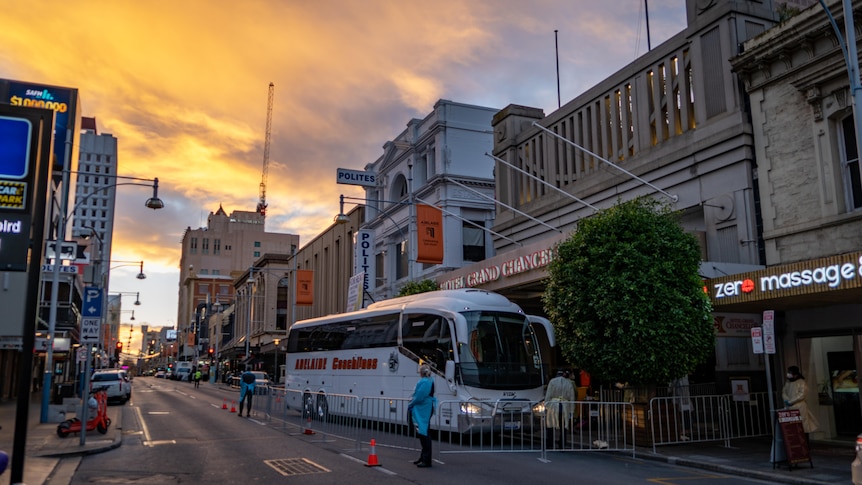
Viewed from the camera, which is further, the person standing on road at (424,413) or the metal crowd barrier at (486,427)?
the metal crowd barrier at (486,427)

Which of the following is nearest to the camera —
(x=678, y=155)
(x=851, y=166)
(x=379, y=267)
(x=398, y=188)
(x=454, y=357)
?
(x=851, y=166)

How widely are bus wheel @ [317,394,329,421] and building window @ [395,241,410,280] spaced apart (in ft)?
62.0

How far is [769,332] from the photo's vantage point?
13383 mm

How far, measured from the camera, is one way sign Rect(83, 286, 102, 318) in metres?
18.5

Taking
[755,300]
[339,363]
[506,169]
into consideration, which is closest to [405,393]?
[339,363]

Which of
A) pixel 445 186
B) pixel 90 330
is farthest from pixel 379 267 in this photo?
pixel 90 330

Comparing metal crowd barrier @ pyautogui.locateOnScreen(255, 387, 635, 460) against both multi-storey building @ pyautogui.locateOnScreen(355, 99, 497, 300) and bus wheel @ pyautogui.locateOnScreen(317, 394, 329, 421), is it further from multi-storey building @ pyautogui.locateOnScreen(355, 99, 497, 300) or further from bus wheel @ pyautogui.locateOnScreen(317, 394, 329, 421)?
multi-storey building @ pyautogui.locateOnScreen(355, 99, 497, 300)

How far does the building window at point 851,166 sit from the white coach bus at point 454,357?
7.86 m

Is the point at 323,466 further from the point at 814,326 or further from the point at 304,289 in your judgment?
the point at 304,289

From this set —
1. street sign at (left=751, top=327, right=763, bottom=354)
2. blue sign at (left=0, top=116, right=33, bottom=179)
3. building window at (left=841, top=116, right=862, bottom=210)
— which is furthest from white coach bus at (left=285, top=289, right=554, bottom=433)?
blue sign at (left=0, top=116, right=33, bottom=179)

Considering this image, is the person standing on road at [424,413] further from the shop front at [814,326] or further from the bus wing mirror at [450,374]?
the shop front at [814,326]

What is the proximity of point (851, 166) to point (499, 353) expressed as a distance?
9495 mm

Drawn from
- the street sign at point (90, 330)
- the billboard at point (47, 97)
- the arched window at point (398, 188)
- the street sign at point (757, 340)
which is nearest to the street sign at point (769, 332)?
the street sign at point (757, 340)

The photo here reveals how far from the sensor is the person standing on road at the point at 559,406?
1527 centimetres
